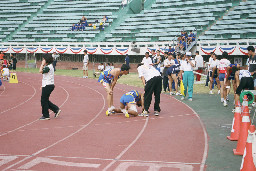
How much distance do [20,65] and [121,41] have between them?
1138cm

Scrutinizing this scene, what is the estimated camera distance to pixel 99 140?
26.2ft

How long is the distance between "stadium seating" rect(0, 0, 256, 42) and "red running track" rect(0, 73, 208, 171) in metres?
20.7

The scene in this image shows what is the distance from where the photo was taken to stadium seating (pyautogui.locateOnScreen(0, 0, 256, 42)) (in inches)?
1268

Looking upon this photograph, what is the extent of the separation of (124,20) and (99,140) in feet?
107

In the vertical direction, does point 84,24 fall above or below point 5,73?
above

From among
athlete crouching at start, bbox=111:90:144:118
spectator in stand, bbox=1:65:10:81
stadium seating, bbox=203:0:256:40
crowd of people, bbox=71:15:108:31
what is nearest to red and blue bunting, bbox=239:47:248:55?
stadium seating, bbox=203:0:256:40

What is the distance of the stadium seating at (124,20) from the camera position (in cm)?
3222

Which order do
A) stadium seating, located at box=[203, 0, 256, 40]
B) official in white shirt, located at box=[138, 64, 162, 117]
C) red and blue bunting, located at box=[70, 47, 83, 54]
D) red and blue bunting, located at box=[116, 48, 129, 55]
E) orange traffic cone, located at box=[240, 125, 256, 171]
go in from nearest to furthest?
1. orange traffic cone, located at box=[240, 125, 256, 171]
2. official in white shirt, located at box=[138, 64, 162, 117]
3. stadium seating, located at box=[203, 0, 256, 40]
4. red and blue bunting, located at box=[116, 48, 129, 55]
5. red and blue bunting, located at box=[70, 47, 83, 54]

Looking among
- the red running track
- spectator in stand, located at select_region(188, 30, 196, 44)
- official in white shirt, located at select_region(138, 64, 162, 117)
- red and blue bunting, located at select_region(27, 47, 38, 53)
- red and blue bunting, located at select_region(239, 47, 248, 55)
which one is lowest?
the red running track

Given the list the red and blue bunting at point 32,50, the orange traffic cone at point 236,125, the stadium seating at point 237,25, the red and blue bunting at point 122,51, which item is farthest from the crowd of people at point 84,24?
the orange traffic cone at point 236,125

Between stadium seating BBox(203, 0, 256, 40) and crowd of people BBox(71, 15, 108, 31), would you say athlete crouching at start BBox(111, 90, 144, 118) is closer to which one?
stadium seating BBox(203, 0, 256, 40)

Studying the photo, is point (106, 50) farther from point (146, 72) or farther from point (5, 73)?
point (146, 72)

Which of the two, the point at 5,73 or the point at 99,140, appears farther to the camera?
the point at 5,73

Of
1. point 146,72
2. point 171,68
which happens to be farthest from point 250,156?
point 171,68
